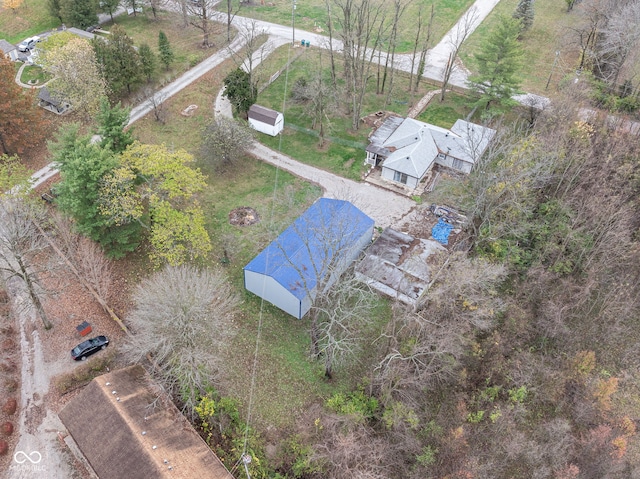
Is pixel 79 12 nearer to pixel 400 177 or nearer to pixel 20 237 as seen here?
pixel 20 237

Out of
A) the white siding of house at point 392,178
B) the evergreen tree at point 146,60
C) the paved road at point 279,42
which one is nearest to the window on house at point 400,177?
the white siding of house at point 392,178

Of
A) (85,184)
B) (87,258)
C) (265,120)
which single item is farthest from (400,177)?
(87,258)

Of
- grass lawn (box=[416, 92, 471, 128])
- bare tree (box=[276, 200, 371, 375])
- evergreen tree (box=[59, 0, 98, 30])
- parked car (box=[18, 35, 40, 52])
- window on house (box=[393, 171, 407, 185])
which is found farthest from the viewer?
evergreen tree (box=[59, 0, 98, 30])

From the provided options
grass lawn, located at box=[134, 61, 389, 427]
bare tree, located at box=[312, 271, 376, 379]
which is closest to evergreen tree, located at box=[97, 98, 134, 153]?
grass lawn, located at box=[134, 61, 389, 427]

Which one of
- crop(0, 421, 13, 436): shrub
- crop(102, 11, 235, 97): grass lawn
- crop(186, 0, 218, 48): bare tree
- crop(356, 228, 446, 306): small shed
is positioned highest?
crop(186, 0, 218, 48): bare tree

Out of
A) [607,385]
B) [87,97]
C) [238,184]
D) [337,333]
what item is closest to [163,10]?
[87,97]

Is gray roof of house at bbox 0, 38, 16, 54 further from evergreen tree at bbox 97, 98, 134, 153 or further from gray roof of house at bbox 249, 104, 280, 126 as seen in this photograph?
gray roof of house at bbox 249, 104, 280, 126
